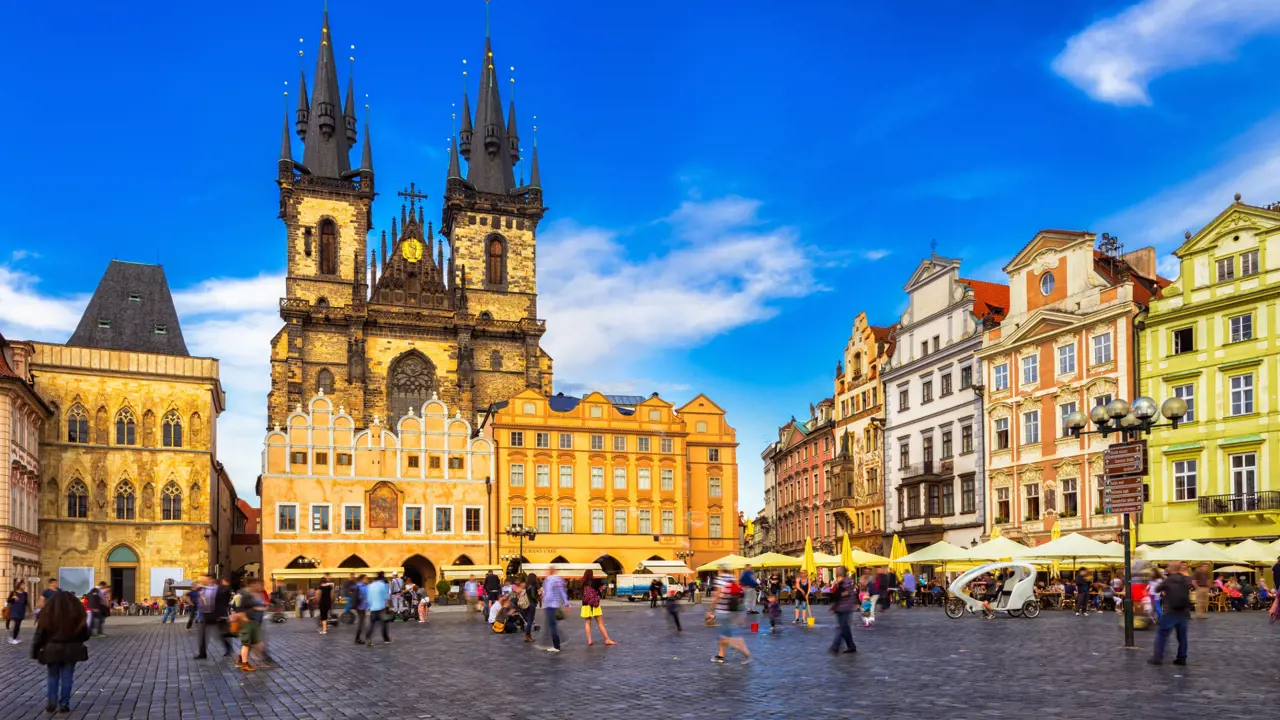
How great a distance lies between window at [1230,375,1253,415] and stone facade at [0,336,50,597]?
43473 millimetres

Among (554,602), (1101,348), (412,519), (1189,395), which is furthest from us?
(412,519)

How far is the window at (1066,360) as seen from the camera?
A: 47781mm

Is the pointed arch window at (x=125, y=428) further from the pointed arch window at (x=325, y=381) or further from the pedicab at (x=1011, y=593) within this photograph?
the pedicab at (x=1011, y=593)

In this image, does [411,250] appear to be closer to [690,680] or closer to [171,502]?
[171,502]

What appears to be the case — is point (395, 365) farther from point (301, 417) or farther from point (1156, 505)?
point (1156, 505)

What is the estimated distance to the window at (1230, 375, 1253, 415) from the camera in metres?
41.5

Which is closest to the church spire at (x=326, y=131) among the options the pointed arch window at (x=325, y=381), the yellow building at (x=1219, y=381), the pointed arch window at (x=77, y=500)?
the pointed arch window at (x=325, y=381)

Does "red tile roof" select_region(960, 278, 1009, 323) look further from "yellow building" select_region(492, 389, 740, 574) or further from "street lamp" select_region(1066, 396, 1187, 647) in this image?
"street lamp" select_region(1066, 396, 1187, 647)

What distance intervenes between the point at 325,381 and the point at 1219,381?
54.4 meters

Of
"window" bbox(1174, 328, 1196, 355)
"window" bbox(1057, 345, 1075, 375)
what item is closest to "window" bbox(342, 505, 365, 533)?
"window" bbox(1057, 345, 1075, 375)

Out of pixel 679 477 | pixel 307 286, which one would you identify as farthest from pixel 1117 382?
pixel 307 286

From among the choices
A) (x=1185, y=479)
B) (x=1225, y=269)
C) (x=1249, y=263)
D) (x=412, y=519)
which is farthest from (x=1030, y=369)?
(x=412, y=519)

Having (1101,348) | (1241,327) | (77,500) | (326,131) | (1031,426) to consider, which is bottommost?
(77,500)

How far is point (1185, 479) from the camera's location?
43219 mm
